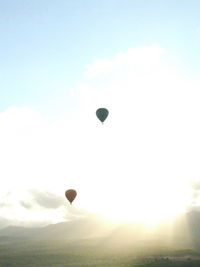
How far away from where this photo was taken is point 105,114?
72062mm

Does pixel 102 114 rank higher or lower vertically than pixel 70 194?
higher

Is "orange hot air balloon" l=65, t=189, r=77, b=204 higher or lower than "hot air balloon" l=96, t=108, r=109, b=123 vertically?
lower

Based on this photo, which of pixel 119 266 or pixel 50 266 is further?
pixel 50 266

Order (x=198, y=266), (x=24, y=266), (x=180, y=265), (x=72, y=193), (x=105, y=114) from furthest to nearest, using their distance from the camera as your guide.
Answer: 1. (x=24, y=266)
2. (x=180, y=265)
3. (x=198, y=266)
4. (x=72, y=193)
5. (x=105, y=114)

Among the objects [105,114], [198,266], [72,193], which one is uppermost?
[105,114]

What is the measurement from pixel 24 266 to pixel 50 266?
1508cm

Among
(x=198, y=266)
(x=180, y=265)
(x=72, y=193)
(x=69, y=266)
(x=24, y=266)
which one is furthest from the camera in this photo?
(x=24, y=266)

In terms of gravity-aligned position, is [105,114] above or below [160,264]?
above

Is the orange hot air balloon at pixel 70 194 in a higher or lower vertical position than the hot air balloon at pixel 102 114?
lower

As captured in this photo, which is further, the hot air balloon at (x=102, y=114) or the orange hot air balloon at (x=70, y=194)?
the orange hot air balloon at (x=70, y=194)

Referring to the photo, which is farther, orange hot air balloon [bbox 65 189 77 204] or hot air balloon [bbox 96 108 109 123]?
orange hot air balloon [bbox 65 189 77 204]

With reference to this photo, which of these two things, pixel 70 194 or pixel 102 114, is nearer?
pixel 102 114

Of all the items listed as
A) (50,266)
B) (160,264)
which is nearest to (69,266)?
(50,266)

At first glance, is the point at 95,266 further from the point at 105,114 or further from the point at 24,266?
the point at 105,114
